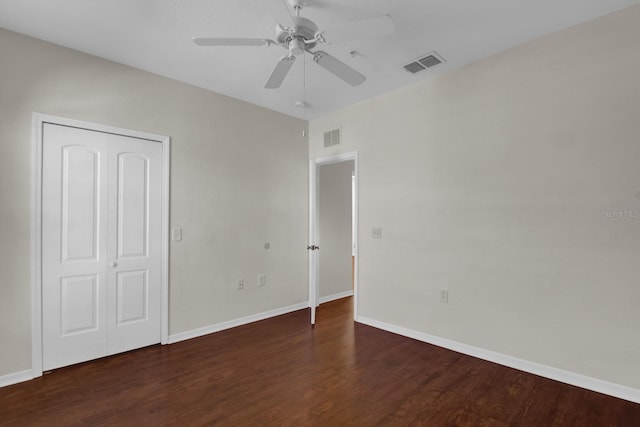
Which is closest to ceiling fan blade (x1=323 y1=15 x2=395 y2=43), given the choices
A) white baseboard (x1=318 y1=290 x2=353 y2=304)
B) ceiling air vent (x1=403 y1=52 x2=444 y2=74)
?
ceiling air vent (x1=403 y1=52 x2=444 y2=74)

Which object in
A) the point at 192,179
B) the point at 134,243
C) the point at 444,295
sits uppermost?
the point at 192,179

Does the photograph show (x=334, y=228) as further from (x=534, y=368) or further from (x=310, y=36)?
(x=310, y=36)

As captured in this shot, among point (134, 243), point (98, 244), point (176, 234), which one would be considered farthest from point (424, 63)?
point (98, 244)

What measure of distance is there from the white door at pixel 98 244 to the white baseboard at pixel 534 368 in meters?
2.81

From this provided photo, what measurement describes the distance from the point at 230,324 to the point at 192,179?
1.78 meters

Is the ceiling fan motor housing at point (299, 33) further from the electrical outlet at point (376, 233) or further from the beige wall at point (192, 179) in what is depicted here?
the electrical outlet at point (376, 233)

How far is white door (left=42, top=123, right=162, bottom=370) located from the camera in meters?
2.64

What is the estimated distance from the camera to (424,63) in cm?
295

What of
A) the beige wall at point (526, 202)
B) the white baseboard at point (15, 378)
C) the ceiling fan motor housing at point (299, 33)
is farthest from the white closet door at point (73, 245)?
the beige wall at point (526, 202)

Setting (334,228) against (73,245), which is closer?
(73,245)

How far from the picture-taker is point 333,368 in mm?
2682

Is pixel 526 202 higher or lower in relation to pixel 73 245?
higher

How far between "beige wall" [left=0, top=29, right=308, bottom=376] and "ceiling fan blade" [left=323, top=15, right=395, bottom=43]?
2263mm

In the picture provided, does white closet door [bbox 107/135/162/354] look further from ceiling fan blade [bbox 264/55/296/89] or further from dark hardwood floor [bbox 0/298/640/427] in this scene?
ceiling fan blade [bbox 264/55/296/89]
